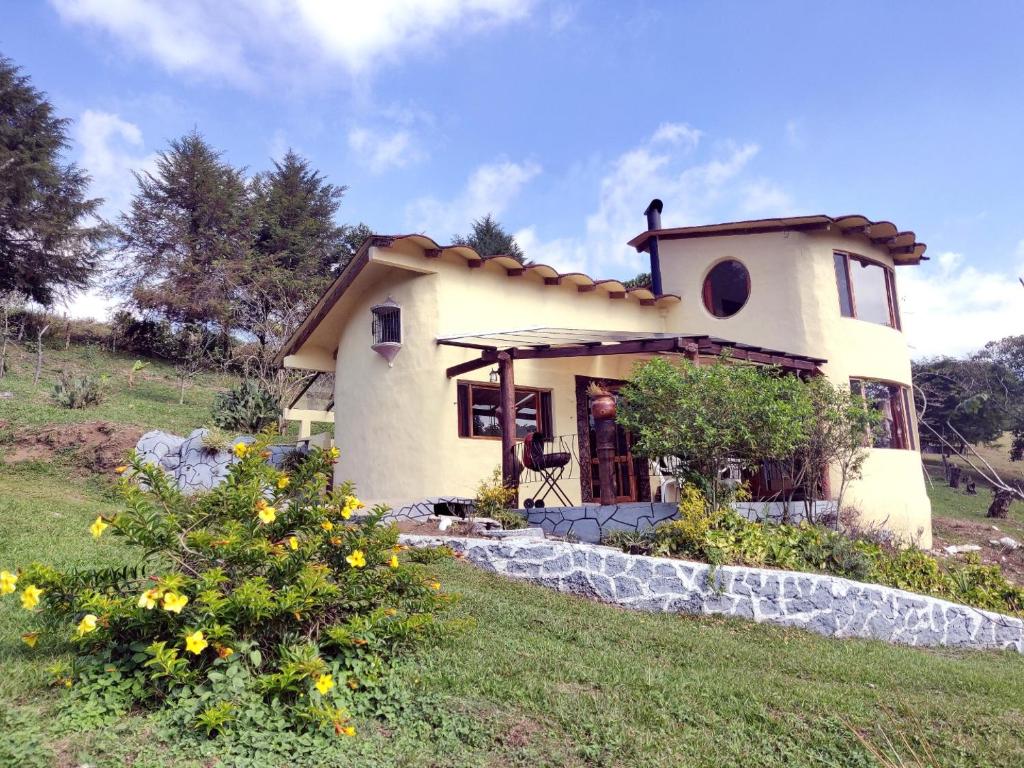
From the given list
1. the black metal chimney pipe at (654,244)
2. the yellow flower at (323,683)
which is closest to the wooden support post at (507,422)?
the black metal chimney pipe at (654,244)

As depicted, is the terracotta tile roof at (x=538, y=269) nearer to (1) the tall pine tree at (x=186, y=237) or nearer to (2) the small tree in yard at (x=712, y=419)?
(2) the small tree in yard at (x=712, y=419)

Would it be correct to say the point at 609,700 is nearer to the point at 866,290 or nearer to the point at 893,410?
the point at 893,410

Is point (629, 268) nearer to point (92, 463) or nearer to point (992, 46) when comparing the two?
point (992, 46)

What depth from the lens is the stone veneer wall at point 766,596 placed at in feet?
23.6

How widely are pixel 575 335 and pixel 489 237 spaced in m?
19.2

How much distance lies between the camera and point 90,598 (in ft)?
11.7

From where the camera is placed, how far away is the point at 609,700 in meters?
4.33

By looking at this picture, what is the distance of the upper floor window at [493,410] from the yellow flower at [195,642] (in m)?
8.32

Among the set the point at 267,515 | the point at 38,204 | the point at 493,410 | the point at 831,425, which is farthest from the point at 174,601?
the point at 38,204

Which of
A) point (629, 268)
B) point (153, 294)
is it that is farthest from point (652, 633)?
point (153, 294)

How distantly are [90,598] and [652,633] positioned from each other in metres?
4.38

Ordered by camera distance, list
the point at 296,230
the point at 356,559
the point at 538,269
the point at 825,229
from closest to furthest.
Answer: the point at 356,559, the point at 538,269, the point at 825,229, the point at 296,230

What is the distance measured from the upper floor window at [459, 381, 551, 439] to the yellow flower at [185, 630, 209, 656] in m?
8.32

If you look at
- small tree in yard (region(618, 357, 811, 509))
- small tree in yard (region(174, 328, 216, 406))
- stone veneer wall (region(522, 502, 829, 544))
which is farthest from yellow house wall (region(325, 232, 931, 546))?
small tree in yard (region(174, 328, 216, 406))
